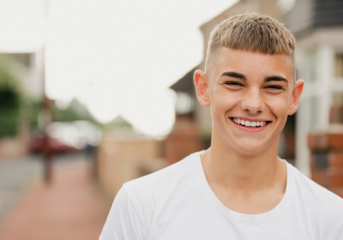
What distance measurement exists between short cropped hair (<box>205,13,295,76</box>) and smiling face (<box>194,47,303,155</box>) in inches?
1.2

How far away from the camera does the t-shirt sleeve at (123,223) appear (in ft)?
6.01

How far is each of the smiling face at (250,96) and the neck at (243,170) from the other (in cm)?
7

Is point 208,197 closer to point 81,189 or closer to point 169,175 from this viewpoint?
point 169,175

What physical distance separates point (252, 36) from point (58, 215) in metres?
8.74

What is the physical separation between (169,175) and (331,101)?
501cm

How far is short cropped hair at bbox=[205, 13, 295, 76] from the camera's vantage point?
6.08ft

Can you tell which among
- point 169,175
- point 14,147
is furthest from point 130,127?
point 169,175

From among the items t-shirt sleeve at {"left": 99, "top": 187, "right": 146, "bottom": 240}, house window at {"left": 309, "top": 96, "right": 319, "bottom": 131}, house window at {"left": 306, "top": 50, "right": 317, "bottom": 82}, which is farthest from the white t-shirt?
house window at {"left": 306, "top": 50, "right": 317, "bottom": 82}

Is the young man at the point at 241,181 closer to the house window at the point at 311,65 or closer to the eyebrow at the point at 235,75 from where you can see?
the eyebrow at the point at 235,75

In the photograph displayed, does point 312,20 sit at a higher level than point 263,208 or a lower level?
higher

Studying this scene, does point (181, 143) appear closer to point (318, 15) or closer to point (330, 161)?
point (318, 15)

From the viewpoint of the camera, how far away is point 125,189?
1929 mm

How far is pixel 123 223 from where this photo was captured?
6.07ft

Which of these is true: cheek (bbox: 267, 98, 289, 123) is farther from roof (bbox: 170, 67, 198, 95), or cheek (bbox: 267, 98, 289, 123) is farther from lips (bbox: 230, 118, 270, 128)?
roof (bbox: 170, 67, 198, 95)
